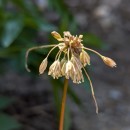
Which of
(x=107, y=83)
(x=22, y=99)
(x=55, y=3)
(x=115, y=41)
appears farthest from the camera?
(x=115, y=41)

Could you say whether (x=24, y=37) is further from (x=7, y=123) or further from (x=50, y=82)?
(x=7, y=123)

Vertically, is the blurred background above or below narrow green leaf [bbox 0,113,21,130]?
above

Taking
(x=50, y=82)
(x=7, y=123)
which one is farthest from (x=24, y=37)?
(x=7, y=123)

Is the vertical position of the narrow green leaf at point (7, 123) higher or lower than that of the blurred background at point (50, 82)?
lower

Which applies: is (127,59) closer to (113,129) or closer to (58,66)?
(113,129)

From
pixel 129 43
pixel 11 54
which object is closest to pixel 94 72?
pixel 129 43

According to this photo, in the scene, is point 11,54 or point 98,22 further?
point 98,22

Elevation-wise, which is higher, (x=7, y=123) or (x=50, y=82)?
(x=50, y=82)

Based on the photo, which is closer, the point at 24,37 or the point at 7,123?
the point at 7,123
